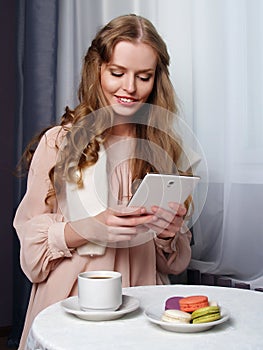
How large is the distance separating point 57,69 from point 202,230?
0.99 m

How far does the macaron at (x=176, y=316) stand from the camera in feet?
3.14

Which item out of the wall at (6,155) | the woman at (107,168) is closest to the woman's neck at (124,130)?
the woman at (107,168)

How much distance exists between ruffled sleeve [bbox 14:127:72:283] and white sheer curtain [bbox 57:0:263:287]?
0.43 meters

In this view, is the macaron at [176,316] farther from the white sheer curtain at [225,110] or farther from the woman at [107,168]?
the white sheer curtain at [225,110]

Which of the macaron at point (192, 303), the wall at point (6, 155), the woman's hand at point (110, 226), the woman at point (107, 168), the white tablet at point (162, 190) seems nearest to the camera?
the macaron at point (192, 303)

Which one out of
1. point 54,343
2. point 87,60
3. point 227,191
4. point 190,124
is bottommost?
point 54,343

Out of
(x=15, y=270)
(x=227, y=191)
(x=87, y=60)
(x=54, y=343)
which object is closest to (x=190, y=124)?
(x=227, y=191)

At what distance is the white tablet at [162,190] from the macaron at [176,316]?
296 millimetres

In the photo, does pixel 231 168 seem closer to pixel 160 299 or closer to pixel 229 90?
pixel 229 90

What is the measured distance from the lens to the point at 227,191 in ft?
5.33

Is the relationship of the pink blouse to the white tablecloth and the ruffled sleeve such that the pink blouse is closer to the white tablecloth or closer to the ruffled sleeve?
the ruffled sleeve

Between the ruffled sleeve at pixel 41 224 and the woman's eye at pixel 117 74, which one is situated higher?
the woman's eye at pixel 117 74

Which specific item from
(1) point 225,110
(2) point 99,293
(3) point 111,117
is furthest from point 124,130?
(2) point 99,293

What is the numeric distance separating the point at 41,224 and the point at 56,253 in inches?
3.2
